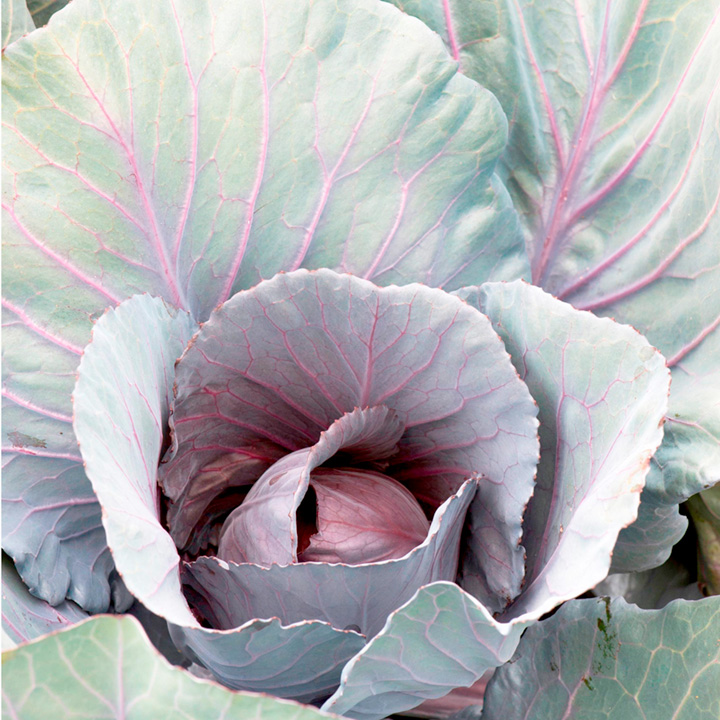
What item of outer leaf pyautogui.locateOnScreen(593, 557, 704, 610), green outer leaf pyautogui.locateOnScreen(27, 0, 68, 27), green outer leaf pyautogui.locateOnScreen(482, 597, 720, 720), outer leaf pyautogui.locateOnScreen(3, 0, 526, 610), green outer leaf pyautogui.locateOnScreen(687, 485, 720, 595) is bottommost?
outer leaf pyautogui.locateOnScreen(593, 557, 704, 610)

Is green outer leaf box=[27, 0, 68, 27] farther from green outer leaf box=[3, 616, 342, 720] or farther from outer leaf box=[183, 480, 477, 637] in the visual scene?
green outer leaf box=[3, 616, 342, 720]

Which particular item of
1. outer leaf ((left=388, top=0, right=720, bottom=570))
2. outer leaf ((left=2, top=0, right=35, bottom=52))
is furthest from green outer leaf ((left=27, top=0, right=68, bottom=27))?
outer leaf ((left=388, top=0, right=720, bottom=570))

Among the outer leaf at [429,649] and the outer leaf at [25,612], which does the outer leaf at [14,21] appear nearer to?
the outer leaf at [25,612]

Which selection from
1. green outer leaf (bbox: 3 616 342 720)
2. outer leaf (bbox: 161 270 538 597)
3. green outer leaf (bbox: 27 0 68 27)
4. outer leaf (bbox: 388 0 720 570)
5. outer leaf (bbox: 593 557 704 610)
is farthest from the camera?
outer leaf (bbox: 593 557 704 610)

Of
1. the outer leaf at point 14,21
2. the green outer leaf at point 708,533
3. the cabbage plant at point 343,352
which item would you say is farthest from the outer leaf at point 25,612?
the green outer leaf at point 708,533

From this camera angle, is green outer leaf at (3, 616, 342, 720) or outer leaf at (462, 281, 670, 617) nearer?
green outer leaf at (3, 616, 342, 720)

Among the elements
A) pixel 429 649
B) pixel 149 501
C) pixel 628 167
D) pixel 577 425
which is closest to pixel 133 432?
pixel 149 501
